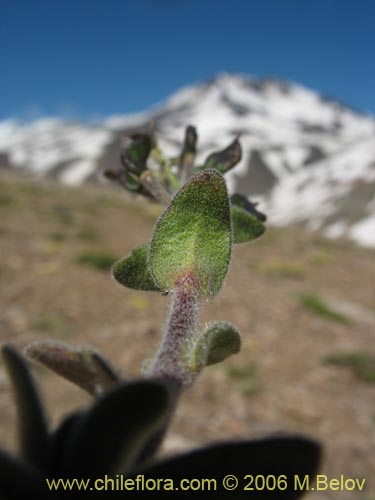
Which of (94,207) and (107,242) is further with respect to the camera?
(94,207)

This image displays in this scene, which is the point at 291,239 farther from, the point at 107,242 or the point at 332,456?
the point at 332,456

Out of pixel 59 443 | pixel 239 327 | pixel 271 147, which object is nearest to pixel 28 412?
pixel 59 443

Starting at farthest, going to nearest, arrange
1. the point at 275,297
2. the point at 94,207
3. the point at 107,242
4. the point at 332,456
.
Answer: the point at 94,207 < the point at 107,242 < the point at 275,297 < the point at 332,456

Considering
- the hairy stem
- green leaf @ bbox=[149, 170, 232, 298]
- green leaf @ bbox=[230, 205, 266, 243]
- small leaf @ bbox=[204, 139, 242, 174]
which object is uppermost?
small leaf @ bbox=[204, 139, 242, 174]

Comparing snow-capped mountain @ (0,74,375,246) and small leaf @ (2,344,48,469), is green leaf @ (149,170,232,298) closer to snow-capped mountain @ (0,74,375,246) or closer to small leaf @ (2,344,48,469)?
small leaf @ (2,344,48,469)

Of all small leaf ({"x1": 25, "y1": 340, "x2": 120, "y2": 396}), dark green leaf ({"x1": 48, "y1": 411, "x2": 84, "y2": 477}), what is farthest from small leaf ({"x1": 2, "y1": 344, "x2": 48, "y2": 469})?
small leaf ({"x1": 25, "y1": 340, "x2": 120, "y2": 396})

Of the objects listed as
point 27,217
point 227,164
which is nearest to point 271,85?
point 27,217
